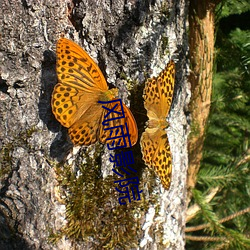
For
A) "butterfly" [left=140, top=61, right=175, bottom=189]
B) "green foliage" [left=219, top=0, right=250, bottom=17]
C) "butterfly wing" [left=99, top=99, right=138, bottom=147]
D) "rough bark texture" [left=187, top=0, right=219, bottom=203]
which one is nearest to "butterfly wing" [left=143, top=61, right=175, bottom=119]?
"butterfly" [left=140, top=61, right=175, bottom=189]

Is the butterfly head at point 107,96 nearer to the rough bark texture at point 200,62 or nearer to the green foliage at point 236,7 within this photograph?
the rough bark texture at point 200,62

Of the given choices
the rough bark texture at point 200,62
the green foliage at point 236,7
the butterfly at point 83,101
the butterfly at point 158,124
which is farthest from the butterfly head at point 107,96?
the green foliage at point 236,7

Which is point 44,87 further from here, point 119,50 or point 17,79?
point 119,50

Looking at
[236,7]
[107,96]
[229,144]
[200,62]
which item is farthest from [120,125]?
[229,144]

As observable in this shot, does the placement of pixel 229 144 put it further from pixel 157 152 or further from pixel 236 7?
pixel 157 152

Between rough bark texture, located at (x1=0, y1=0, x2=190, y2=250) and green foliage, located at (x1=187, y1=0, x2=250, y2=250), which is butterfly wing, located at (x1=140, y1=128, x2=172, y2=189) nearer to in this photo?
rough bark texture, located at (x1=0, y1=0, x2=190, y2=250)

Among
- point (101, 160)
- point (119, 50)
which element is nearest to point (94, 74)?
point (119, 50)
